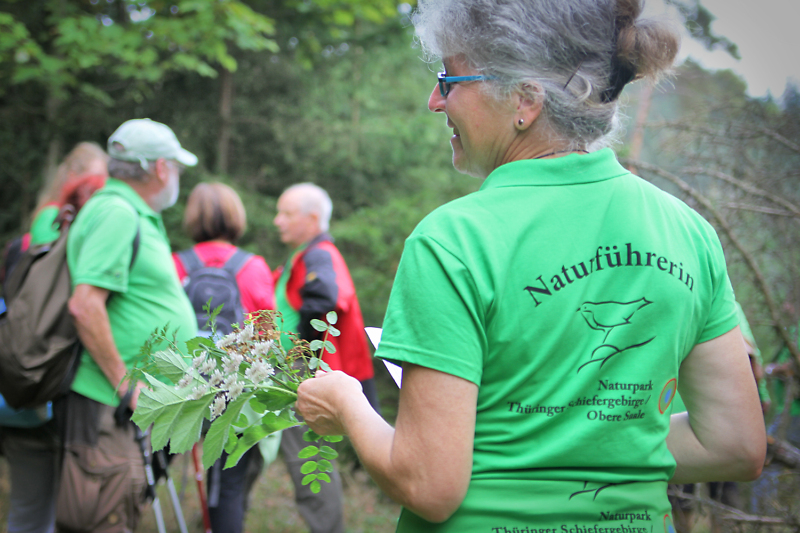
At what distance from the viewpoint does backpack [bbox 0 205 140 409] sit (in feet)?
8.63

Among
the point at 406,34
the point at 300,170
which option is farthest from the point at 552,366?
the point at 300,170

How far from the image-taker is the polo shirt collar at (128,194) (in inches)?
114

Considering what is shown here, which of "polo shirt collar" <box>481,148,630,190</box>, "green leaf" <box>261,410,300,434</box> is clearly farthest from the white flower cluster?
"polo shirt collar" <box>481,148,630,190</box>

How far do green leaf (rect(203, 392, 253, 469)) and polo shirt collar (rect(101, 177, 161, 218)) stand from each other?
187cm

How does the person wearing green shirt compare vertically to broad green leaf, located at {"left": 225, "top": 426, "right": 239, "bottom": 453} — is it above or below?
below

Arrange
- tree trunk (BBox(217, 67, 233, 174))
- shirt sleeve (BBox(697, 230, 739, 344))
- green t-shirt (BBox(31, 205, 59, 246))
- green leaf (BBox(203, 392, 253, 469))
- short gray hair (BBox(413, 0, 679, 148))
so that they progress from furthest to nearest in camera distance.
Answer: tree trunk (BBox(217, 67, 233, 174))
green t-shirt (BBox(31, 205, 59, 246))
green leaf (BBox(203, 392, 253, 469))
shirt sleeve (BBox(697, 230, 739, 344))
short gray hair (BBox(413, 0, 679, 148))

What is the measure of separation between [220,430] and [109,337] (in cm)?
154

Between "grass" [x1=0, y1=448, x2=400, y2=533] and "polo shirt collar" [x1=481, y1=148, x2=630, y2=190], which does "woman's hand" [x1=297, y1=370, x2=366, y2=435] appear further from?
"grass" [x1=0, y1=448, x2=400, y2=533]

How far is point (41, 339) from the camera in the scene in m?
2.66

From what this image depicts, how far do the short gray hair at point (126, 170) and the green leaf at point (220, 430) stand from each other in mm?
2092

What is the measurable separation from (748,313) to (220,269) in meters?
3.09

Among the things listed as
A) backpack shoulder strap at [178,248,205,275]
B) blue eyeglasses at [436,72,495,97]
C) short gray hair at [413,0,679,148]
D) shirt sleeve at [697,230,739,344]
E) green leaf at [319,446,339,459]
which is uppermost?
short gray hair at [413,0,679,148]

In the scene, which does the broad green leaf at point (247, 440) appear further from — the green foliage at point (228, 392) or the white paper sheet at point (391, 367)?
the white paper sheet at point (391, 367)

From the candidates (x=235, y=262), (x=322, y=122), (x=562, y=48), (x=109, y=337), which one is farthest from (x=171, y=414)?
(x=322, y=122)
